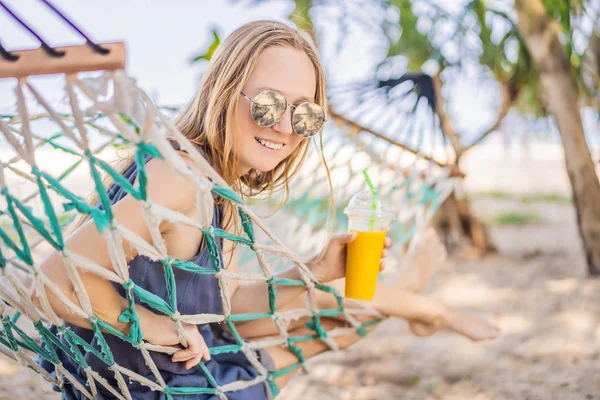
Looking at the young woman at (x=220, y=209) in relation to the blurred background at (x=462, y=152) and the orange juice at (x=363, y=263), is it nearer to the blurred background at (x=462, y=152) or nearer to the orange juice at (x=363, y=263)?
the orange juice at (x=363, y=263)

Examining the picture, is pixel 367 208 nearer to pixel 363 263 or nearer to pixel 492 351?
pixel 363 263

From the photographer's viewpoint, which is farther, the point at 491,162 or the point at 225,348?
the point at 491,162

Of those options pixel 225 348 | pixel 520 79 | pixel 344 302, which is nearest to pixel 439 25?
pixel 520 79

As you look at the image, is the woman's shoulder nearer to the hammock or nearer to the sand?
the hammock

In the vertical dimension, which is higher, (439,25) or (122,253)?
(439,25)

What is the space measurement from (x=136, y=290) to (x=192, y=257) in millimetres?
139

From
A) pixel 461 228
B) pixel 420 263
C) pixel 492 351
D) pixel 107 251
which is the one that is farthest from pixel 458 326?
pixel 461 228

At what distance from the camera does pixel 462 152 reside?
114 inches

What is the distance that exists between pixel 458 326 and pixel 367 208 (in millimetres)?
597

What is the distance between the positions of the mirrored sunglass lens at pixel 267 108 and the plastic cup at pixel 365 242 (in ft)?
0.78

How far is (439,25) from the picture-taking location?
10.4ft

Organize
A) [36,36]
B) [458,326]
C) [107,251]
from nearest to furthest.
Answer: [36,36] → [107,251] → [458,326]

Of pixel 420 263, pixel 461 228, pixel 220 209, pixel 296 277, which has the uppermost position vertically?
pixel 220 209

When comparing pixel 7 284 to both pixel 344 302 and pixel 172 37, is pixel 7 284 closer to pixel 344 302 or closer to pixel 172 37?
pixel 344 302
